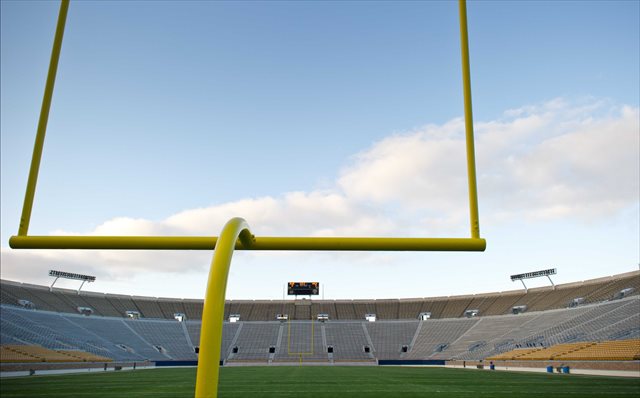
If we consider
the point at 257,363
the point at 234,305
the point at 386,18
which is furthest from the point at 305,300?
the point at 386,18

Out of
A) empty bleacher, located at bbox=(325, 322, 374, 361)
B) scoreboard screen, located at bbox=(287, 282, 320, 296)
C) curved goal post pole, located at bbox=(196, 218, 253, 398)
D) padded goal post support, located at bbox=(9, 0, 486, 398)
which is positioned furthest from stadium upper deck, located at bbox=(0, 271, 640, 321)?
curved goal post pole, located at bbox=(196, 218, 253, 398)

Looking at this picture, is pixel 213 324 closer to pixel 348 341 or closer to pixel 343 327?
pixel 348 341

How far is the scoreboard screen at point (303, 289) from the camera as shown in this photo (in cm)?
4516

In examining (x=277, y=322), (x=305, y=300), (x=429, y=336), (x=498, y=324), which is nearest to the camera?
(x=498, y=324)

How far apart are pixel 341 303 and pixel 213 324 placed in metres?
47.4

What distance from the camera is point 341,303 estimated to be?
47094 mm

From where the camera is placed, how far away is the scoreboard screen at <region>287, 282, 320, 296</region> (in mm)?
45156

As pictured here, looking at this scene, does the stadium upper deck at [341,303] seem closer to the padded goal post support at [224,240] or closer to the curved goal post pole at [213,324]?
the padded goal post support at [224,240]

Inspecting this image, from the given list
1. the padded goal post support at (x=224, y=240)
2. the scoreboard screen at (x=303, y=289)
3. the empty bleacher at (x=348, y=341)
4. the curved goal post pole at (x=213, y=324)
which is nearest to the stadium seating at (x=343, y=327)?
the empty bleacher at (x=348, y=341)

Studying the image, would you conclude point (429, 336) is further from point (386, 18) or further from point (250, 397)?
point (386, 18)

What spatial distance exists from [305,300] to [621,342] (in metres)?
30.8

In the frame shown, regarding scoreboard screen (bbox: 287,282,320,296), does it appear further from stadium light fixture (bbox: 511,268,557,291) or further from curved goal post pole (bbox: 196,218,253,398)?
curved goal post pole (bbox: 196,218,253,398)

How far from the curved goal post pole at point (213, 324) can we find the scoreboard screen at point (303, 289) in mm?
44973

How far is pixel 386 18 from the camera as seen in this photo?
2.89 metres
